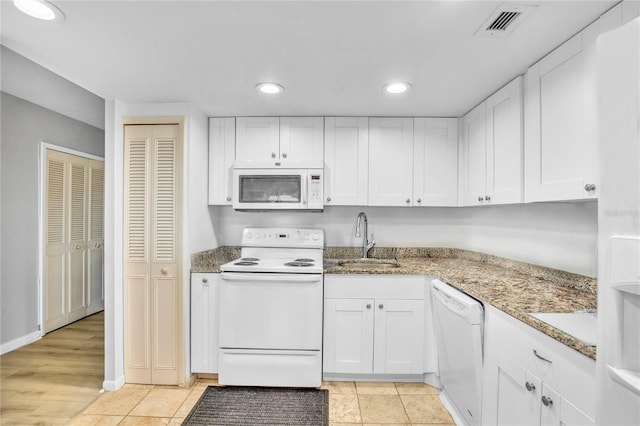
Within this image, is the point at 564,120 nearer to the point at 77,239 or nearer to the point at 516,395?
the point at 516,395

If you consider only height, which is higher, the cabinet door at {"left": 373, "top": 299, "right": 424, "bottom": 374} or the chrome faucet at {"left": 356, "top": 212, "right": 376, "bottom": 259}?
the chrome faucet at {"left": 356, "top": 212, "right": 376, "bottom": 259}

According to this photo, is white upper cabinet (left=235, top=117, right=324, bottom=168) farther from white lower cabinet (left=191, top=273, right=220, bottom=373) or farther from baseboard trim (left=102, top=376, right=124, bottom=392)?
baseboard trim (left=102, top=376, right=124, bottom=392)

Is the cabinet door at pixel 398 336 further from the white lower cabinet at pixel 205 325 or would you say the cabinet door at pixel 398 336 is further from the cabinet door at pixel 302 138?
the cabinet door at pixel 302 138

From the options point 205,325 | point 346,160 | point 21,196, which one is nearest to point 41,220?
point 21,196

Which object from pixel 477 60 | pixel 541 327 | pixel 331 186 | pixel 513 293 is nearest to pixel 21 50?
pixel 331 186

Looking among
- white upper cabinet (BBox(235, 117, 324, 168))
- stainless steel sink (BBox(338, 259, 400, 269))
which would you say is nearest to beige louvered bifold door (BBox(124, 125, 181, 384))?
white upper cabinet (BBox(235, 117, 324, 168))

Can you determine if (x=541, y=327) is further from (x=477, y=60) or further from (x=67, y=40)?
(x=67, y=40)

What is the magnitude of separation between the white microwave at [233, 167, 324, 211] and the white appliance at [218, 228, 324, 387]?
23.1 inches

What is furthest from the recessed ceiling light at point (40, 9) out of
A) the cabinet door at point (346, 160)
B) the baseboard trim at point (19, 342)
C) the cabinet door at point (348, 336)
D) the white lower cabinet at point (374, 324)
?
the baseboard trim at point (19, 342)

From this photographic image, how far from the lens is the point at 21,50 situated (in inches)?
65.3

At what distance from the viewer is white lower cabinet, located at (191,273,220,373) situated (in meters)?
2.39

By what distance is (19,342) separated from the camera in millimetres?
3012

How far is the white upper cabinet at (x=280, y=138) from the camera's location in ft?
9.00

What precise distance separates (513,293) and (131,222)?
8.33ft
